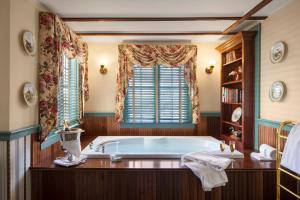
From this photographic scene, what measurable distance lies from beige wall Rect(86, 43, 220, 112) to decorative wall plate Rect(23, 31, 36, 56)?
6.01 feet

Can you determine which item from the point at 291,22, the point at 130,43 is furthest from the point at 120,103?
the point at 291,22

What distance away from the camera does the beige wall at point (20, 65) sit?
6.81 feet

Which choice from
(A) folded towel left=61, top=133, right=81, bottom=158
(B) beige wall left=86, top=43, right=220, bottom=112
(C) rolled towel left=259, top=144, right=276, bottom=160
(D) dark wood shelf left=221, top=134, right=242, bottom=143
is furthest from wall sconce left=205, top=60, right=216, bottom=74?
(A) folded towel left=61, top=133, right=81, bottom=158

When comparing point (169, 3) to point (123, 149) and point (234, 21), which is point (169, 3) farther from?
point (123, 149)

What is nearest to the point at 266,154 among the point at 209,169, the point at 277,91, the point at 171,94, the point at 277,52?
the point at 277,91

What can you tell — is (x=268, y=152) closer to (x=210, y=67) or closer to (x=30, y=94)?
(x=210, y=67)

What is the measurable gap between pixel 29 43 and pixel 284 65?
2.66 meters

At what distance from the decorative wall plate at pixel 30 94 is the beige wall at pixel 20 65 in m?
0.03

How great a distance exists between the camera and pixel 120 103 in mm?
4016

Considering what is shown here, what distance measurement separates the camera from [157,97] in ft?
13.7

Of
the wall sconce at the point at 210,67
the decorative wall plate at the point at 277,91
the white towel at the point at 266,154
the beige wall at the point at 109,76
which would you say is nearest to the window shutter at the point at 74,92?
the beige wall at the point at 109,76

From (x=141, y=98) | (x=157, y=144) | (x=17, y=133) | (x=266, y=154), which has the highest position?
(x=141, y=98)

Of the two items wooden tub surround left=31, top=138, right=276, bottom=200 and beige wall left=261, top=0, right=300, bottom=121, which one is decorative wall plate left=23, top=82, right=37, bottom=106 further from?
beige wall left=261, top=0, right=300, bottom=121

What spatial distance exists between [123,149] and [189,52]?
196 centimetres
